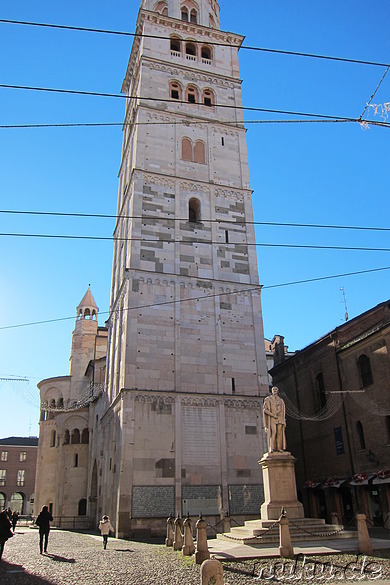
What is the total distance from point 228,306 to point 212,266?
2577mm

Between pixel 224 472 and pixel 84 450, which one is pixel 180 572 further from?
pixel 84 450

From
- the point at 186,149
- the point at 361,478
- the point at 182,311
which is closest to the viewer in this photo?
the point at 361,478

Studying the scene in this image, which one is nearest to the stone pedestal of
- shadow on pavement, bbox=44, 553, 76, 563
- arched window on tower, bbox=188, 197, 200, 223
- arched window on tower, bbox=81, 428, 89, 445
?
shadow on pavement, bbox=44, 553, 76, 563

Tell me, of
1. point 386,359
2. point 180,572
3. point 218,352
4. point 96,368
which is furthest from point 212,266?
point 180,572

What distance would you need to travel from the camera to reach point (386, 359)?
78.7 ft

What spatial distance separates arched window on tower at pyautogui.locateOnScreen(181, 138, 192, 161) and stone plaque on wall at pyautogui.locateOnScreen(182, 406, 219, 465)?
1619 cm

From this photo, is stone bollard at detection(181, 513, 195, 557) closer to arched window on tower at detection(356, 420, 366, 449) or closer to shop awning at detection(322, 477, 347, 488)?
arched window on tower at detection(356, 420, 366, 449)

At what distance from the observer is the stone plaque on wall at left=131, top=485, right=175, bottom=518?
2197 cm

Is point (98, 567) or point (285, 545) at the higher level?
point (285, 545)

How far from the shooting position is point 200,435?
79.4ft

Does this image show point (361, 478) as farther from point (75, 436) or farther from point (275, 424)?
point (75, 436)

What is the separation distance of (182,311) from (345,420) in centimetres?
1065

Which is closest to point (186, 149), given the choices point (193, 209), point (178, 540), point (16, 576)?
point (193, 209)

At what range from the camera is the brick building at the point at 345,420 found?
23875 mm
